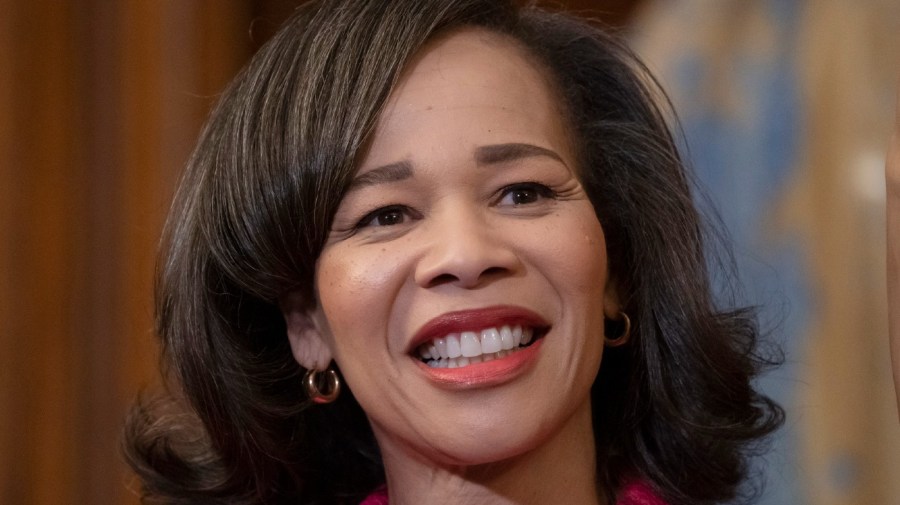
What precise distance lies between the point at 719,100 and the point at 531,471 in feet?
2.96

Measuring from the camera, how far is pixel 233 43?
2.03 m

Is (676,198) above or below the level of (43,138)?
below

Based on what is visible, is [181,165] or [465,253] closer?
[465,253]

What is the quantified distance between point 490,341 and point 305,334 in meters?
0.26

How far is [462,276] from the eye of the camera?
3.80ft

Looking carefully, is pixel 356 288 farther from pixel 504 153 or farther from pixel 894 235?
pixel 894 235

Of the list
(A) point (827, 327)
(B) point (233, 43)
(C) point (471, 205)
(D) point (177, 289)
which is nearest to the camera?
(C) point (471, 205)

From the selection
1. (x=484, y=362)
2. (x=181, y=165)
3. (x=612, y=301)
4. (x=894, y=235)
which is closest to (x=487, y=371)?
(x=484, y=362)

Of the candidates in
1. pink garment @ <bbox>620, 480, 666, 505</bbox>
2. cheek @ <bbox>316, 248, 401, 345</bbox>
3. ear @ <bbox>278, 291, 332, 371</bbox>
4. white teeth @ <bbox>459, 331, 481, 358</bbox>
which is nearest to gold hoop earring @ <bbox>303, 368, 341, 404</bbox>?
ear @ <bbox>278, 291, 332, 371</bbox>

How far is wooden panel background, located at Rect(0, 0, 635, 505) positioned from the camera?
6.36ft

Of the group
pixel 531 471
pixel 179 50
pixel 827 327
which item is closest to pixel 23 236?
pixel 179 50

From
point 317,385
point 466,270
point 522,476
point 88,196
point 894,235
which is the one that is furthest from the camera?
point 88,196

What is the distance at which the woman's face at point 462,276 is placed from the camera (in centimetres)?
118

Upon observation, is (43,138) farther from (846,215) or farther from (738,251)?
(846,215)
